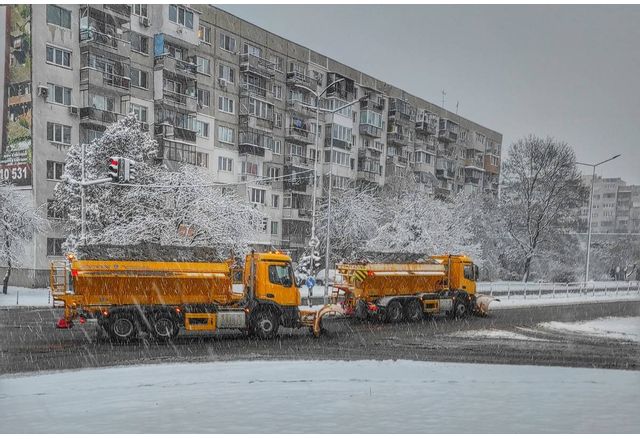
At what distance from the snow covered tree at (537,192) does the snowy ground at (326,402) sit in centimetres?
271

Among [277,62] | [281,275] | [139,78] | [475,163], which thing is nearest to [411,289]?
[281,275]

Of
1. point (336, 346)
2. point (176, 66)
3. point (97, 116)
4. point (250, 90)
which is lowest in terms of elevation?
point (336, 346)

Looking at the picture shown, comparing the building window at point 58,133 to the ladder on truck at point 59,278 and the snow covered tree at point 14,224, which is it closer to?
the snow covered tree at point 14,224

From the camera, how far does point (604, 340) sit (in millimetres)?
9523

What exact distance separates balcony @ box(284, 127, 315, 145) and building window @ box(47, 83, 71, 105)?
16.0 feet

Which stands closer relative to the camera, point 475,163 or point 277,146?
point 475,163

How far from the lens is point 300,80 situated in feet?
35.9

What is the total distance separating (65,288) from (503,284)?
9524mm

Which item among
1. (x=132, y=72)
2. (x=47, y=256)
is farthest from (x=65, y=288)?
(x=132, y=72)

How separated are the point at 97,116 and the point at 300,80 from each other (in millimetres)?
5148

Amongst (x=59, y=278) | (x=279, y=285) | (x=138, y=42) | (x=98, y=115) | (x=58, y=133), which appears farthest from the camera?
(x=98, y=115)

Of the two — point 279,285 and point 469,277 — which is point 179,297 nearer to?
point 279,285

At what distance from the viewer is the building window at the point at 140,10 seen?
8.69 m

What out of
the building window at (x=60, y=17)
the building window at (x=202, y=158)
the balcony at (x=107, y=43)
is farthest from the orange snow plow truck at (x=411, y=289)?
the building window at (x=60, y=17)
